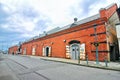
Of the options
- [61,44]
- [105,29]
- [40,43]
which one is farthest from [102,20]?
[40,43]

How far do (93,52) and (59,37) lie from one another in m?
9.70

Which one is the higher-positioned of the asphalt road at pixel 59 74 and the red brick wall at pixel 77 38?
the red brick wall at pixel 77 38

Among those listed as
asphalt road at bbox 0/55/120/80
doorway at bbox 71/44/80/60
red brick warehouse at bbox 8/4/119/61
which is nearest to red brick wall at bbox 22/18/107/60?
red brick warehouse at bbox 8/4/119/61

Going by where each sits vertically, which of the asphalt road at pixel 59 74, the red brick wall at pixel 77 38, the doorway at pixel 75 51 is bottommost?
the asphalt road at pixel 59 74

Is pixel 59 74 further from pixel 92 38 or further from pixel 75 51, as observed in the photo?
pixel 75 51

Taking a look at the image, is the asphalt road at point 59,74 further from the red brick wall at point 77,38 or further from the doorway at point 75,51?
the doorway at point 75,51

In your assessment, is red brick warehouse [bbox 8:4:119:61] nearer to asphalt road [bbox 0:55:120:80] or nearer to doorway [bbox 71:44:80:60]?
doorway [bbox 71:44:80:60]

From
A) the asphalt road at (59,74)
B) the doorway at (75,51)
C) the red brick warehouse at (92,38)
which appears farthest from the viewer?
the doorway at (75,51)

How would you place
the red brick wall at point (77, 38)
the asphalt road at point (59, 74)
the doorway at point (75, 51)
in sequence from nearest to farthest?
the asphalt road at point (59, 74), the red brick wall at point (77, 38), the doorway at point (75, 51)

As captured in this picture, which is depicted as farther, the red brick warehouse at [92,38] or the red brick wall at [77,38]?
the red brick wall at [77,38]

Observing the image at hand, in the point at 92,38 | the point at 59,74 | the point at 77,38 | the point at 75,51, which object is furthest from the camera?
the point at 75,51

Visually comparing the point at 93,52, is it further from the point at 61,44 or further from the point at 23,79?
the point at 23,79

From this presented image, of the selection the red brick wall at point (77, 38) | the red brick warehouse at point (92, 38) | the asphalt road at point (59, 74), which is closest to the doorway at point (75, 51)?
the red brick warehouse at point (92, 38)

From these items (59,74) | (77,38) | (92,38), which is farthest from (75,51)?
(59,74)
